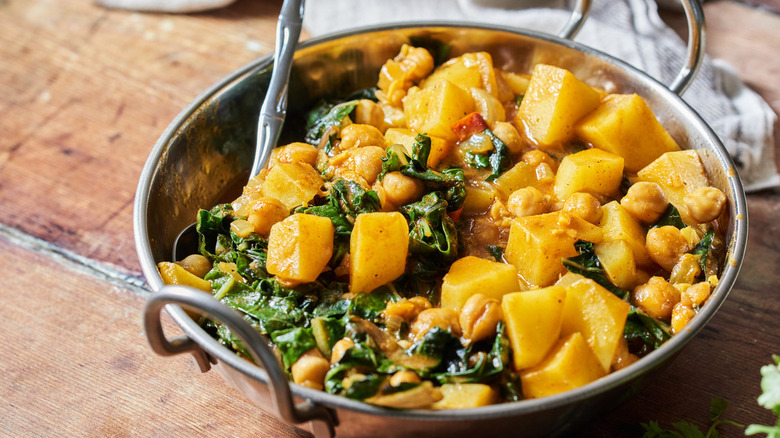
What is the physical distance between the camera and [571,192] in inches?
112

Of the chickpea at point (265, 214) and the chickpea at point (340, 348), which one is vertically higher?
the chickpea at point (265, 214)

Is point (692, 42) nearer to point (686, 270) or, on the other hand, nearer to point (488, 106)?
point (488, 106)

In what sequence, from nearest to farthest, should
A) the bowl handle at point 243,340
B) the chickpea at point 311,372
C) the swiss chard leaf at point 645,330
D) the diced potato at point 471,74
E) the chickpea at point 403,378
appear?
1. the bowl handle at point 243,340
2. the chickpea at point 403,378
3. the chickpea at point 311,372
4. the swiss chard leaf at point 645,330
5. the diced potato at point 471,74

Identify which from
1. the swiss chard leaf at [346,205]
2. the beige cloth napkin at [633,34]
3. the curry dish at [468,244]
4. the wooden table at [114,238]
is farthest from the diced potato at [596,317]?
the beige cloth napkin at [633,34]

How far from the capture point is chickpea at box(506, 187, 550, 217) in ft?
8.85

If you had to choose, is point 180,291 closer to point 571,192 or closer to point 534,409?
point 534,409

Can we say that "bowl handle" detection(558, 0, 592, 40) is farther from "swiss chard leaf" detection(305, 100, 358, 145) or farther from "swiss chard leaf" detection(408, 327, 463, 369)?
"swiss chard leaf" detection(408, 327, 463, 369)

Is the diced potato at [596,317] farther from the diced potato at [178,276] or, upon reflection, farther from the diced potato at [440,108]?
the diced potato at [178,276]

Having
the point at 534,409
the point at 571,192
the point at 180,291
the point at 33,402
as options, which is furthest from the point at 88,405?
the point at 571,192

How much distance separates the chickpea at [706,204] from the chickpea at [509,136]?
75cm

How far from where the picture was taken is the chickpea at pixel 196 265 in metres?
2.73

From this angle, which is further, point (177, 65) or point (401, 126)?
point (177, 65)

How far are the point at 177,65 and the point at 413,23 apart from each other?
174 centimetres

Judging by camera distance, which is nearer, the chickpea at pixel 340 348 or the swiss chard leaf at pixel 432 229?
the chickpea at pixel 340 348
